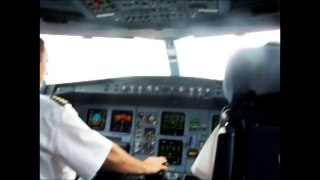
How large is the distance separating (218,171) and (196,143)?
1.16m

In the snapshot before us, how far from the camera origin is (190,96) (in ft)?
7.72

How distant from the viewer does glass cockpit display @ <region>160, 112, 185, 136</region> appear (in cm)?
244

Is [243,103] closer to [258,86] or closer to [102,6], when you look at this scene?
[258,86]

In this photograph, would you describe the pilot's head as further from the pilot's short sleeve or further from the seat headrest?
Result: the seat headrest

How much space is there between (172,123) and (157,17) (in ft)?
2.24

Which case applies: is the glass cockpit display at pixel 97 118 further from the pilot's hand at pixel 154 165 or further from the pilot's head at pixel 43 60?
the pilot's head at pixel 43 60

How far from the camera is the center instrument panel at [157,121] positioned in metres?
2.38

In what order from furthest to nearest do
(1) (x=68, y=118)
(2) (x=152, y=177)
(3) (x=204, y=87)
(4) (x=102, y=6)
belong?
(3) (x=204, y=87), (4) (x=102, y=6), (2) (x=152, y=177), (1) (x=68, y=118)

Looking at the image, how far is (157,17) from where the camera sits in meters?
2.18

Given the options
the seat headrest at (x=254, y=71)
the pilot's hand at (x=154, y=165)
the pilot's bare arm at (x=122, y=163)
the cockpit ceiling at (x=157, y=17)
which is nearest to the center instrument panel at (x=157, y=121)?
the cockpit ceiling at (x=157, y=17)

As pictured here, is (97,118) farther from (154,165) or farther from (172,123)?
(154,165)

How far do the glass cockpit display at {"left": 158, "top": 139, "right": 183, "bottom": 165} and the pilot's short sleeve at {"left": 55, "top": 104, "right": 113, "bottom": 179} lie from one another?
41.3 inches
